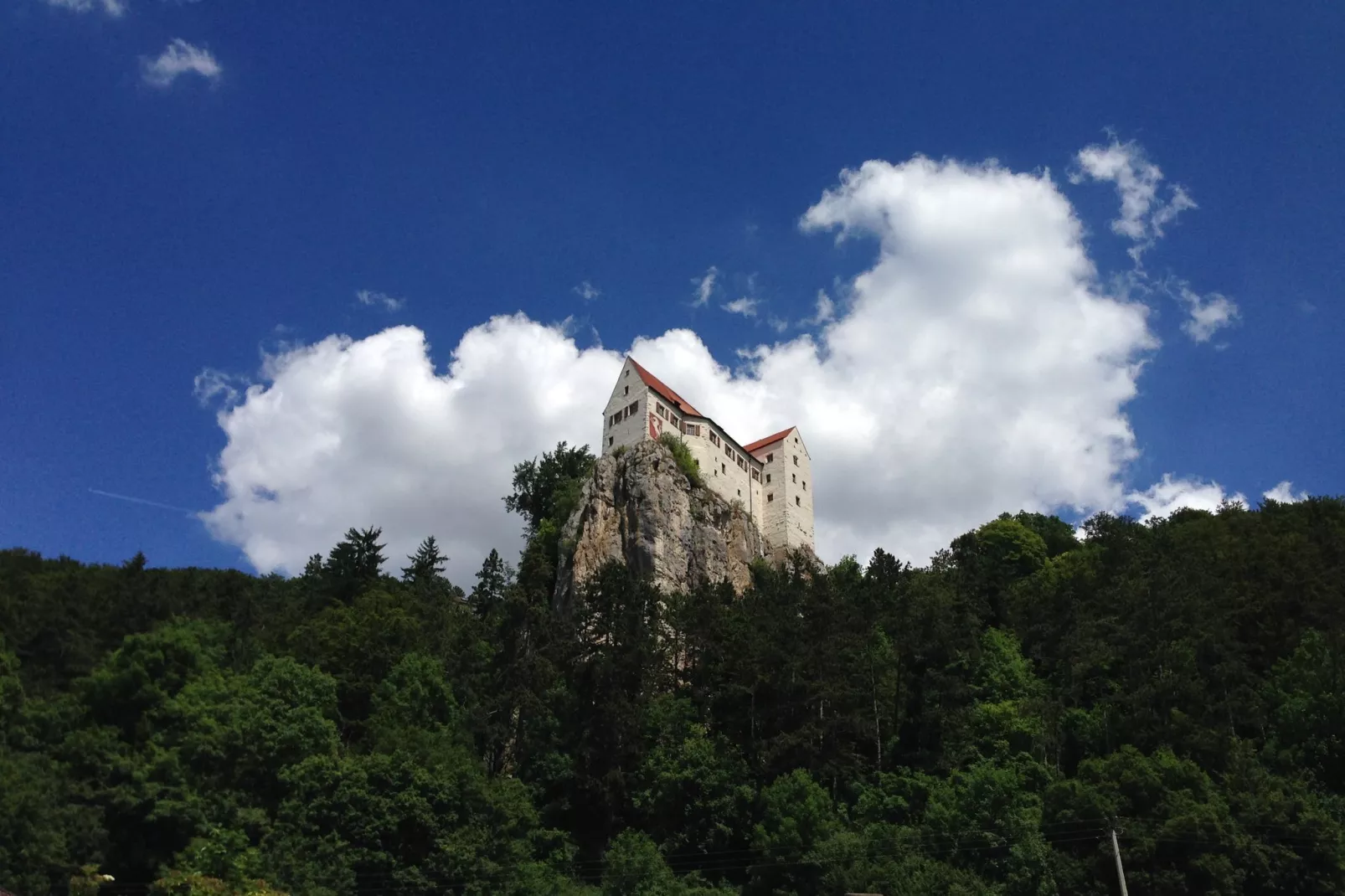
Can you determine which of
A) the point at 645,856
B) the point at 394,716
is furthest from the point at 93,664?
the point at 645,856

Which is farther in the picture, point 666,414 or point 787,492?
point 787,492

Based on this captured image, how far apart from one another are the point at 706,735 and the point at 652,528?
25.5 m

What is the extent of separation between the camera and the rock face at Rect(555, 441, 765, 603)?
2707 inches

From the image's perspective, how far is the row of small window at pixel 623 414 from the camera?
263ft

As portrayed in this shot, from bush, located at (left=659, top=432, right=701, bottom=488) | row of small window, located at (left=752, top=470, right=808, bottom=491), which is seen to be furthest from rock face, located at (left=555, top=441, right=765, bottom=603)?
row of small window, located at (left=752, top=470, right=808, bottom=491)

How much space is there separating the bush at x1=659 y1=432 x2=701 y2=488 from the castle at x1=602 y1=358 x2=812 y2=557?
126 cm

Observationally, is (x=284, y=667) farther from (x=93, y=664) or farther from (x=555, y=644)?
(x=555, y=644)

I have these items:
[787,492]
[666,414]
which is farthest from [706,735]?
[787,492]

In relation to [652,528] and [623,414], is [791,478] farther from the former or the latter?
[652,528]

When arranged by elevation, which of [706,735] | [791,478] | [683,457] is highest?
[791,478]

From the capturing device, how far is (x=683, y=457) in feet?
250

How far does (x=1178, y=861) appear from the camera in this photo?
104 ft

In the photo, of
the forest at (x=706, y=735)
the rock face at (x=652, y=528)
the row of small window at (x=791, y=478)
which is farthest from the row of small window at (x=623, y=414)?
the forest at (x=706, y=735)

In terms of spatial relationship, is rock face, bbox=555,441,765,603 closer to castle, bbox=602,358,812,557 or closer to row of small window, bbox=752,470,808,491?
castle, bbox=602,358,812,557
